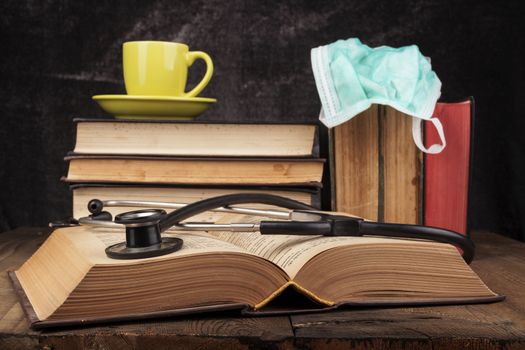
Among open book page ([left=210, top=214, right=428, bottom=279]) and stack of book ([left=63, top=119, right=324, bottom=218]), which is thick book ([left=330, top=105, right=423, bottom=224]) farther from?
open book page ([left=210, top=214, right=428, bottom=279])

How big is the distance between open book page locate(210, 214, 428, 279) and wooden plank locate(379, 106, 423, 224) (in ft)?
0.84

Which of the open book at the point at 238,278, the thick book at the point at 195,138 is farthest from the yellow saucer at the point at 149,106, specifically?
the open book at the point at 238,278

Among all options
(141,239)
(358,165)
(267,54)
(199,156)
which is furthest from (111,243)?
(267,54)

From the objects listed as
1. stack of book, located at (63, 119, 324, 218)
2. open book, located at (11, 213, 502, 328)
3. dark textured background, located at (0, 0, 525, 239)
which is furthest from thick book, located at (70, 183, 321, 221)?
dark textured background, located at (0, 0, 525, 239)

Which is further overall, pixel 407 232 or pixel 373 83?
pixel 373 83

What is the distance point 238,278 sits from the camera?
691mm

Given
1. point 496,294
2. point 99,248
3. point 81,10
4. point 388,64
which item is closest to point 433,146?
point 388,64

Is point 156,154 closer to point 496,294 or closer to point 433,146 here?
point 433,146

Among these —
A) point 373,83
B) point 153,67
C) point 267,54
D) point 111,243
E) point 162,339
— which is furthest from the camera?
point 267,54

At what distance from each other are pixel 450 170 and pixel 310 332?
1.52 ft

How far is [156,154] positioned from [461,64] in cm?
75

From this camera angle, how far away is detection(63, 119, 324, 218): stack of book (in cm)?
104

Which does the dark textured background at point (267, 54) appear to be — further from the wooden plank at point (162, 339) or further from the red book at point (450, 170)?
the wooden plank at point (162, 339)

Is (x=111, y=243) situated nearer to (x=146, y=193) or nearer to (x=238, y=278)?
(x=238, y=278)
